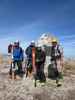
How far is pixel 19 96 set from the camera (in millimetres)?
12594

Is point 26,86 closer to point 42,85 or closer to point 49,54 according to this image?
point 42,85

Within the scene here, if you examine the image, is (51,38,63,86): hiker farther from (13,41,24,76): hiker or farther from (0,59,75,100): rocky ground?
(13,41,24,76): hiker

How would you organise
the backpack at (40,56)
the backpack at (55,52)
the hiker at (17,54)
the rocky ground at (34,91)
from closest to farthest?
the rocky ground at (34,91)
the backpack at (40,56)
the backpack at (55,52)
the hiker at (17,54)

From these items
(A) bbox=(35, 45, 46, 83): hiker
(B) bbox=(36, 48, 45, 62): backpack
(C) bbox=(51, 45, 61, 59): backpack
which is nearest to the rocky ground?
(A) bbox=(35, 45, 46, 83): hiker

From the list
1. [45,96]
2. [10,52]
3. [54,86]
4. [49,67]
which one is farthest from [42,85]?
[10,52]

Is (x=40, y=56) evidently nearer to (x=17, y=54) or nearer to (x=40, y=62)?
(x=40, y=62)

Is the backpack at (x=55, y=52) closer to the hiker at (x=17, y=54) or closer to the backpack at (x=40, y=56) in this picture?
the backpack at (x=40, y=56)

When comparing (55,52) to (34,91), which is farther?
(55,52)

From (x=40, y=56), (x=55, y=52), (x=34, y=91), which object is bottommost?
(x=34, y=91)

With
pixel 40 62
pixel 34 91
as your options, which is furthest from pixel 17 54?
pixel 34 91

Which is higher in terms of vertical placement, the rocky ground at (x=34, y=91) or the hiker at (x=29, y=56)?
the hiker at (x=29, y=56)

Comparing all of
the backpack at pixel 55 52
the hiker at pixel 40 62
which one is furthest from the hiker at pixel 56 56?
the hiker at pixel 40 62

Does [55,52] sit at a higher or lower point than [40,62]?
higher

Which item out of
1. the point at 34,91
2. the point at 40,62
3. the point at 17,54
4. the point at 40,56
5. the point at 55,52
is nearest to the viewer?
the point at 34,91
